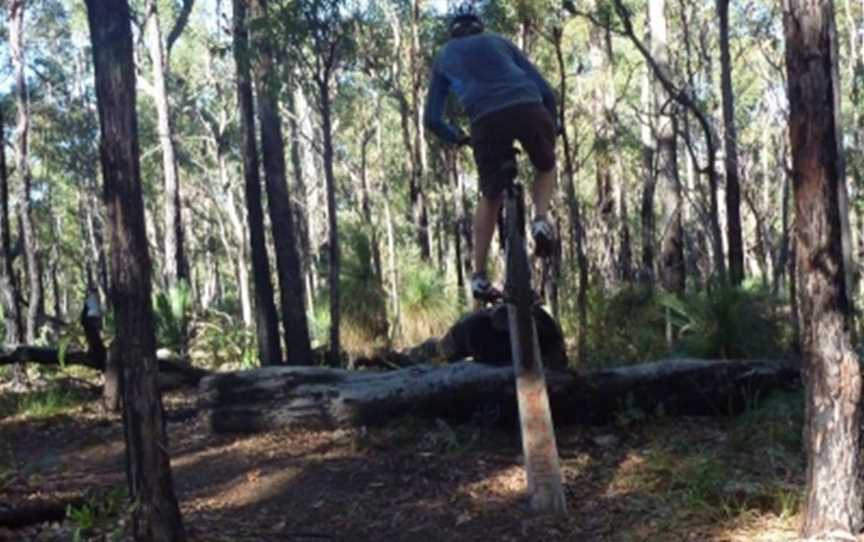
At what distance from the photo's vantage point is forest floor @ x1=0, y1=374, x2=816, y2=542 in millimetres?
5305

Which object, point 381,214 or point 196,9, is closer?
point 196,9

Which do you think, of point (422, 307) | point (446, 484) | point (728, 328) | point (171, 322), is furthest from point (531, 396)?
point (422, 307)

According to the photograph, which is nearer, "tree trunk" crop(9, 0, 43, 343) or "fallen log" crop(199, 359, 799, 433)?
"fallen log" crop(199, 359, 799, 433)

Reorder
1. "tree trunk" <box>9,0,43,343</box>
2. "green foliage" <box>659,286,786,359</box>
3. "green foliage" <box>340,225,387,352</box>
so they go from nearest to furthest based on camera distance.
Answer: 1. "green foliage" <box>659,286,786,359</box>
2. "green foliage" <box>340,225,387,352</box>
3. "tree trunk" <box>9,0,43,343</box>

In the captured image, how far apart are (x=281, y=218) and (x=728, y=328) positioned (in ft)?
20.3

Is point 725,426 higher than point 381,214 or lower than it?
lower

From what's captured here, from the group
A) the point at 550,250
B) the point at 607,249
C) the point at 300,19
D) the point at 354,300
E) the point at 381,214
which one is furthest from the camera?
the point at 381,214

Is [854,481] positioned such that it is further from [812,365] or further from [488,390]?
[488,390]

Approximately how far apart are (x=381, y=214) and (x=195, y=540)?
32.1 metres

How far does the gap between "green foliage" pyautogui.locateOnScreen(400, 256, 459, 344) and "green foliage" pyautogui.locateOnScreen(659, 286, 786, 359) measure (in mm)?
7277

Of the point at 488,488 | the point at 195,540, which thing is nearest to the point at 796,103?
the point at 488,488

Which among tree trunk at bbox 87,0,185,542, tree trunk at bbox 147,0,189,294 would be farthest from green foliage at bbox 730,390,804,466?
tree trunk at bbox 147,0,189,294

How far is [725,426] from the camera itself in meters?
7.12

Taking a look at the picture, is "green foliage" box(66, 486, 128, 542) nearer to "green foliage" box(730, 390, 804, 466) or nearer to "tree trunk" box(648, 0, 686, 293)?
"green foliage" box(730, 390, 804, 466)
